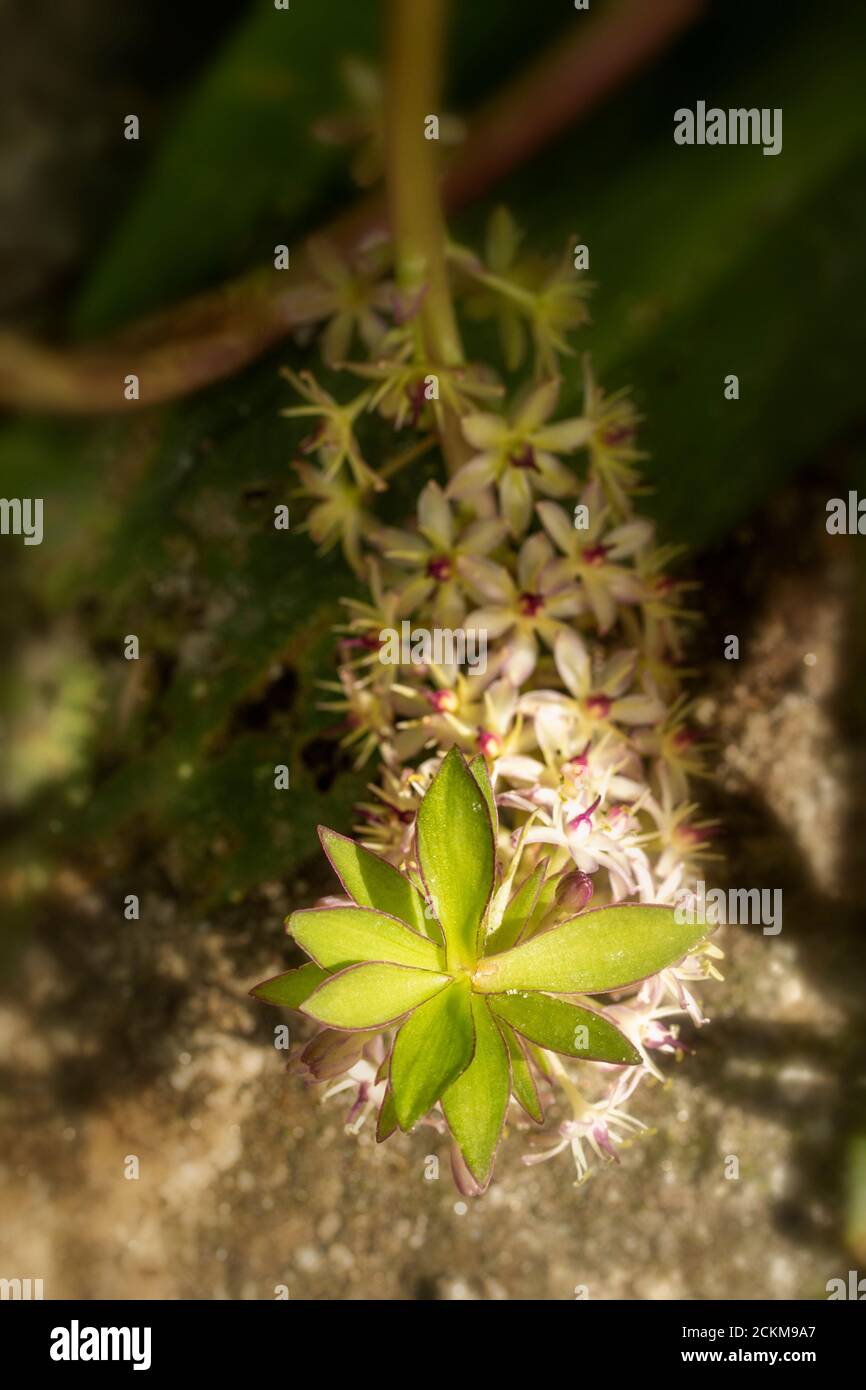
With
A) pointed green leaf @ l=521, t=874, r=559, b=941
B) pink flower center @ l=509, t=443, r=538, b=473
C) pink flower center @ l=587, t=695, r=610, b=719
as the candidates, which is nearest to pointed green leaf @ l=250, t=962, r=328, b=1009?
pointed green leaf @ l=521, t=874, r=559, b=941

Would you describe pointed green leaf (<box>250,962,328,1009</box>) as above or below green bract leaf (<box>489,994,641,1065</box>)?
above

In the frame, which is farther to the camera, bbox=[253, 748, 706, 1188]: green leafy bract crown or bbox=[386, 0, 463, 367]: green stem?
bbox=[386, 0, 463, 367]: green stem

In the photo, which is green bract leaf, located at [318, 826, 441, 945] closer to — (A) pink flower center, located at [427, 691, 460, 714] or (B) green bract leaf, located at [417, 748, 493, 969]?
(B) green bract leaf, located at [417, 748, 493, 969]

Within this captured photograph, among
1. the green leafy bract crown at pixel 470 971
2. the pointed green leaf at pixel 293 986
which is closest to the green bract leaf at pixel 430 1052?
the green leafy bract crown at pixel 470 971

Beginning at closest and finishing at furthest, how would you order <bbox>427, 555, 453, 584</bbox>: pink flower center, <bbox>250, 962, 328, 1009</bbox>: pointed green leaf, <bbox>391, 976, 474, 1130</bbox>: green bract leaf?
1. <bbox>391, 976, 474, 1130</bbox>: green bract leaf
2. <bbox>250, 962, 328, 1009</bbox>: pointed green leaf
3. <bbox>427, 555, 453, 584</bbox>: pink flower center

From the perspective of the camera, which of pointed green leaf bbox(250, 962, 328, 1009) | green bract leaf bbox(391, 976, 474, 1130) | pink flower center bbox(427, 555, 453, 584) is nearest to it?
green bract leaf bbox(391, 976, 474, 1130)

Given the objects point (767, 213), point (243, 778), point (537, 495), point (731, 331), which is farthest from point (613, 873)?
point (767, 213)

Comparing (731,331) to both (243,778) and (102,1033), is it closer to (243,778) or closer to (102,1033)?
(243,778)
